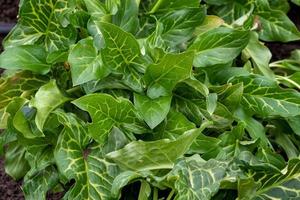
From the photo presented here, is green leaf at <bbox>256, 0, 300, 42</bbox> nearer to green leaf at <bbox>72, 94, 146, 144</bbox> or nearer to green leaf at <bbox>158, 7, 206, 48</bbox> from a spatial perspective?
green leaf at <bbox>158, 7, 206, 48</bbox>

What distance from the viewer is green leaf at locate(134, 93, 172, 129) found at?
4.80 ft

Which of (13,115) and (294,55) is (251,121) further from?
(13,115)

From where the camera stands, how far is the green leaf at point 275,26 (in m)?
1.89

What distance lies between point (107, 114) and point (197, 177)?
9.2 inches

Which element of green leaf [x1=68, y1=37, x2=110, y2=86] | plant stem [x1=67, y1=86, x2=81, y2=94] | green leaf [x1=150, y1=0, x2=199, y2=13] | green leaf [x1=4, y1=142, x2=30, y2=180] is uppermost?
green leaf [x1=150, y1=0, x2=199, y2=13]

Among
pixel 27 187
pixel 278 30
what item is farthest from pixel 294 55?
pixel 27 187

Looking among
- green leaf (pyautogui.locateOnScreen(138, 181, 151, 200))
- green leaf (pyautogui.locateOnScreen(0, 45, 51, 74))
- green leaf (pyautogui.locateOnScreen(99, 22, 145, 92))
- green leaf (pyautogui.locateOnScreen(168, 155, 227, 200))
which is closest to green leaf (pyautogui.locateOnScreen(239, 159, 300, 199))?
green leaf (pyautogui.locateOnScreen(168, 155, 227, 200))

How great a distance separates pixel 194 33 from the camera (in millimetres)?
1685

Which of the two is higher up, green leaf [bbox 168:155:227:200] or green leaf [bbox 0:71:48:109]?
green leaf [bbox 0:71:48:109]

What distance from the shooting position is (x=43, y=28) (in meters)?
1.64

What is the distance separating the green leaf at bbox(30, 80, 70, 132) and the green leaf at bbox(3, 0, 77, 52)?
0.37ft

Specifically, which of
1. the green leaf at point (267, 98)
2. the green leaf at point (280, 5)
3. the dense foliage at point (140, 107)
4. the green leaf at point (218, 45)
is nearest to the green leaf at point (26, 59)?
the dense foliage at point (140, 107)

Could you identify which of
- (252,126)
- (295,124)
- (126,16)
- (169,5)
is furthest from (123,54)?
(295,124)

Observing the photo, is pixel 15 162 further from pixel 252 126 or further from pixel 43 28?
pixel 252 126
